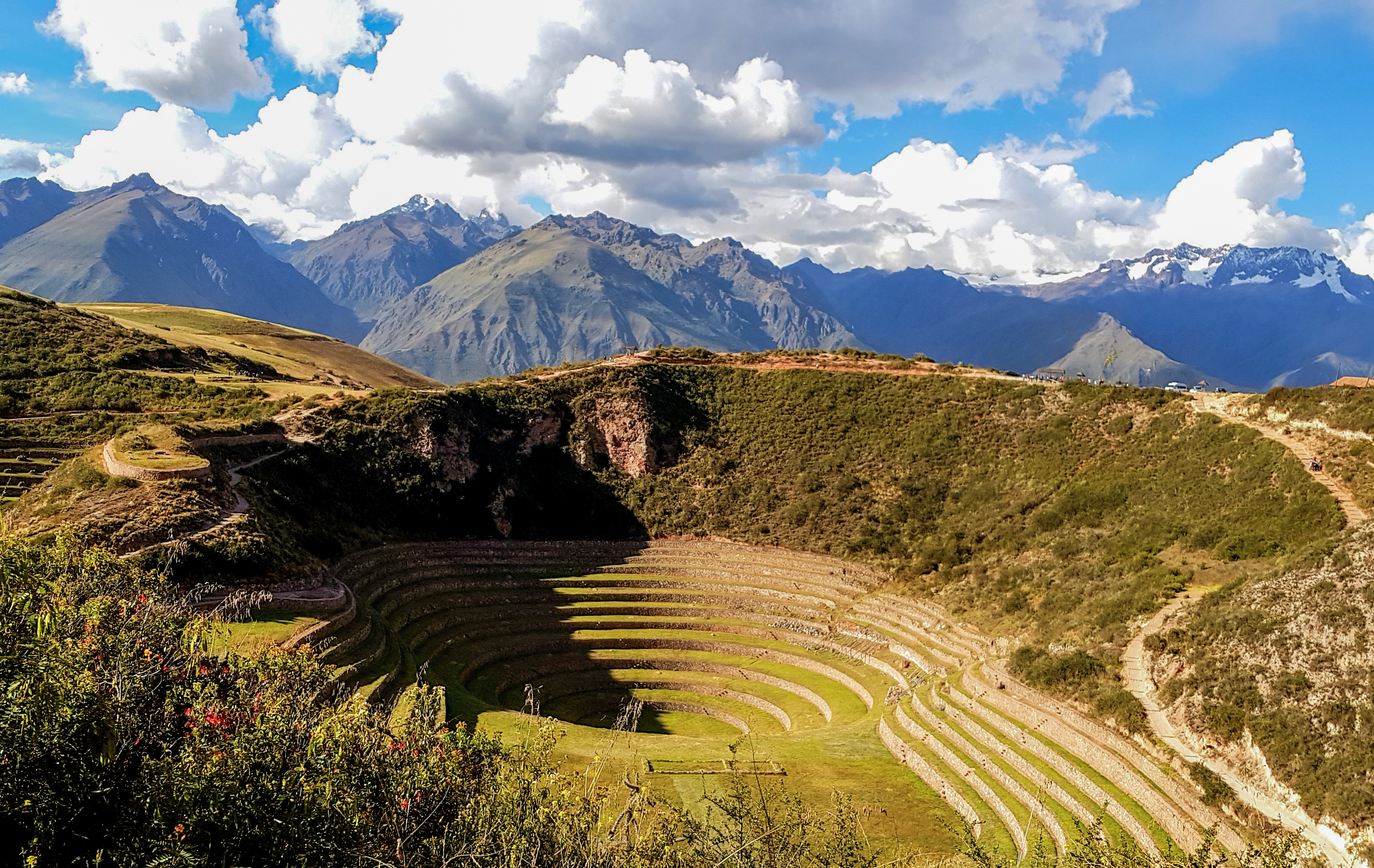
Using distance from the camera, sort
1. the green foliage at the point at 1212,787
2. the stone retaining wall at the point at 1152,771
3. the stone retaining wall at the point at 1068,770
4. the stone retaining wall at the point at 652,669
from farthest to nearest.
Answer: the stone retaining wall at the point at 652,669, the stone retaining wall at the point at 1068,770, the green foliage at the point at 1212,787, the stone retaining wall at the point at 1152,771

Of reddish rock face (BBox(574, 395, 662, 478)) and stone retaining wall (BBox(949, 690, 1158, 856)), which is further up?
reddish rock face (BBox(574, 395, 662, 478))

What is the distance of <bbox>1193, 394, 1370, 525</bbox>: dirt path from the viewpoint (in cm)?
3627

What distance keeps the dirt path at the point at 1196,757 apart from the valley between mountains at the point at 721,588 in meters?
0.11

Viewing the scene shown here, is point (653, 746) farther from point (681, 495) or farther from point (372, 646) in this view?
point (681, 495)

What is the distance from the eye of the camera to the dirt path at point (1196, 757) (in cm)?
2256

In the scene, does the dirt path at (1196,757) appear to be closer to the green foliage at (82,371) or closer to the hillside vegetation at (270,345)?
the green foliage at (82,371)

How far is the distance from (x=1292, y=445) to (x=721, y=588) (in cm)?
3495

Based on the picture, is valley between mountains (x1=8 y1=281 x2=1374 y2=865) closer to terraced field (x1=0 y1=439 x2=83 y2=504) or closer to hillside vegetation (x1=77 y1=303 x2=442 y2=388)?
terraced field (x1=0 y1=439 x2=83 y2=504)

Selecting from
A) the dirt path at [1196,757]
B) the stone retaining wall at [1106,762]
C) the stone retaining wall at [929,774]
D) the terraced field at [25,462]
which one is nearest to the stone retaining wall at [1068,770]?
the stone retaining wall at [1106,762]

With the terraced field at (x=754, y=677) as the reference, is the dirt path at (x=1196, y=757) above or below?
above

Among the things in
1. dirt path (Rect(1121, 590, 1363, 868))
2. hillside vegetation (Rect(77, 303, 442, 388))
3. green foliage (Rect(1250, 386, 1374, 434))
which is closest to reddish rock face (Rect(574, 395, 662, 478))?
hillside vegetation (Rect(77, 303, 442, 388))

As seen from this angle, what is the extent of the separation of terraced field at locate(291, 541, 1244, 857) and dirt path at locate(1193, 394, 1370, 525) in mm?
17907

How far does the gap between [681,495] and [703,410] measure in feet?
38.8

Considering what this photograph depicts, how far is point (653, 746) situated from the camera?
32.7 meters
